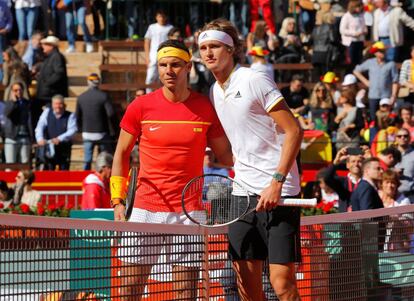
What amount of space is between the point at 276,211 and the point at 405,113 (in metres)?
10.8

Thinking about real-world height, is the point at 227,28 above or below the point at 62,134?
above

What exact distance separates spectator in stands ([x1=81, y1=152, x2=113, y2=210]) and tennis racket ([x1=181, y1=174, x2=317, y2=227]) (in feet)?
20.9

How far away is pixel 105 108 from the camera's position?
1972cm

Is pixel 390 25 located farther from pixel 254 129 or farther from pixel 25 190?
pixel 254 129

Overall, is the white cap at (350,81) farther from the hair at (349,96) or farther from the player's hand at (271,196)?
the player's hand at (271,196)

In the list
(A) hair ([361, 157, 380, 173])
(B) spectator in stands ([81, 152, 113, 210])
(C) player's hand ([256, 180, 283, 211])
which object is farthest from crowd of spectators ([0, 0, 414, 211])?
(C) player's hand ([256, 180, 283, 211])

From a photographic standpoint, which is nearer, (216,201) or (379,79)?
(216,201)

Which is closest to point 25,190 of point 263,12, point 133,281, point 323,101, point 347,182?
point 347,182

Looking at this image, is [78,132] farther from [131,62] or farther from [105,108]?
[131,62]

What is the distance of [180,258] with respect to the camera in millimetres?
8289

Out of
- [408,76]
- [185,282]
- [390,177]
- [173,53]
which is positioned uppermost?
[173,53]

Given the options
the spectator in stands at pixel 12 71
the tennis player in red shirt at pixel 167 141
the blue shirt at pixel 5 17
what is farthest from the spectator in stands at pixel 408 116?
the tennis player in red shirt at pixel 167 141

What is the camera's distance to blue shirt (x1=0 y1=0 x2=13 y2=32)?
2420cm

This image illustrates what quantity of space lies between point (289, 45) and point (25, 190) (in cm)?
868
